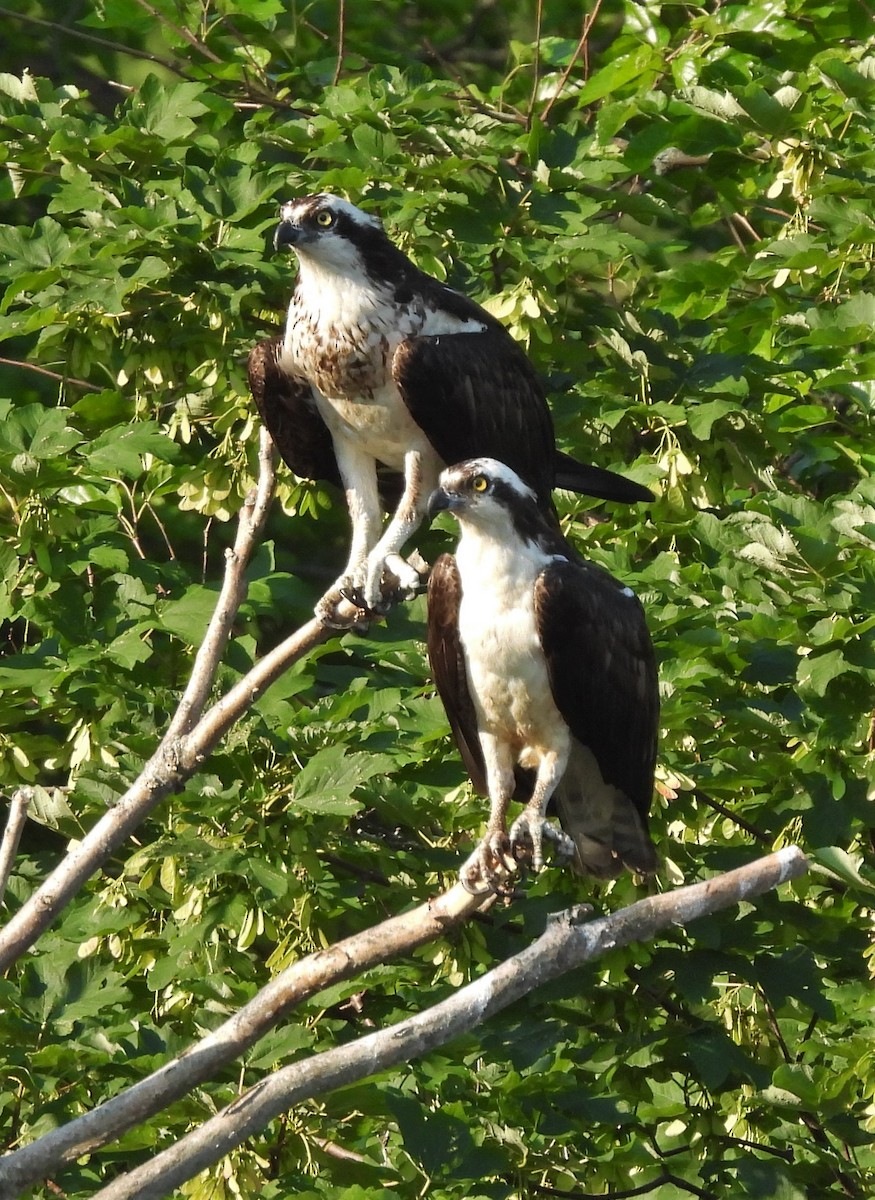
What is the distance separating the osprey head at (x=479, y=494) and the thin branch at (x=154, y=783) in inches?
19.5

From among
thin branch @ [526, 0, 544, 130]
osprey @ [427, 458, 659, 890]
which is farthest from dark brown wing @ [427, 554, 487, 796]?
thin branch @ [526, 0, 544, 130]

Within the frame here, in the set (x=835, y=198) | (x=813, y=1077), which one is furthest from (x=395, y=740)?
(x=835, y=198)

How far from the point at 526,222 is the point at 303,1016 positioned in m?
2.69

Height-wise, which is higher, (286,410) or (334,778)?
(286,410)

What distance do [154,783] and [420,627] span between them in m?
1.60

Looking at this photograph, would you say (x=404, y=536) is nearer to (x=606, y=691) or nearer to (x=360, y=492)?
(x=360, y=492)

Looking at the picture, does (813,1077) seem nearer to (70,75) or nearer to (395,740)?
(395,740)

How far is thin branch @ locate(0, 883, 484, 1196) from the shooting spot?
3547 millimetres

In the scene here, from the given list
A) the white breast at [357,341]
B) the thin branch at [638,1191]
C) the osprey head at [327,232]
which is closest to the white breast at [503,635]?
the white breast at [357,341]

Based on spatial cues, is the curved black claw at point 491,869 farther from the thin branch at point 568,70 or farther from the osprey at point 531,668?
the thin branch at point 568,70

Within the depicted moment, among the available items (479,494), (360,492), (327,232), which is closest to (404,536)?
(360,492)

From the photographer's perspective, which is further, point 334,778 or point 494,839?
point 334,778

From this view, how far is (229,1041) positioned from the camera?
3.75 metres

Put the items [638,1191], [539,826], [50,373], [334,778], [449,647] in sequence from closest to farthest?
[539,826]
[449,647]
[334,778]
[638,1191]
[50,373]
